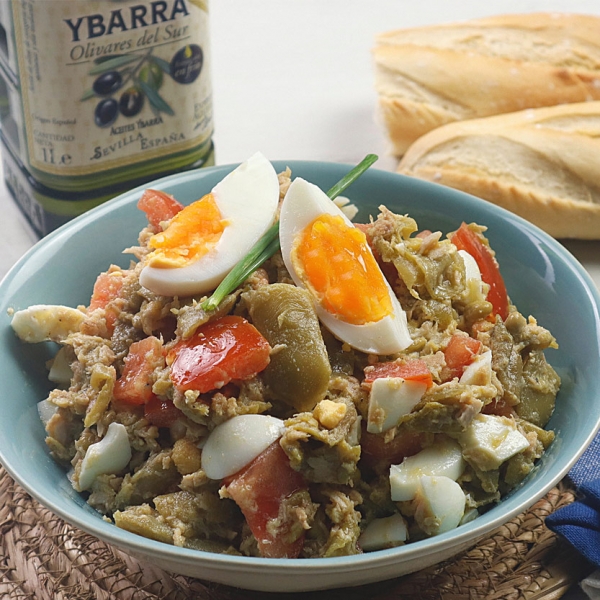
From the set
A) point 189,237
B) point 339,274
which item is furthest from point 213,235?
point 339,274

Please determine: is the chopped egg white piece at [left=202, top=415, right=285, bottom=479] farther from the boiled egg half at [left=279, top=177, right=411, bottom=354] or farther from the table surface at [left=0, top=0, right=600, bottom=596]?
the table surface at [left=0, top=0, right=600, bottom=596]

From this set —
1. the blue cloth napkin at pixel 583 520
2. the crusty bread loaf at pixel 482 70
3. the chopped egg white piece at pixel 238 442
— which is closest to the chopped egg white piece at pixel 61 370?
the chopped egg white piece at pixel 238 442

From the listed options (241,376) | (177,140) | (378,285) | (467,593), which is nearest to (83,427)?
(241,376)

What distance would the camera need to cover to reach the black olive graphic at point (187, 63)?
3.56 meters

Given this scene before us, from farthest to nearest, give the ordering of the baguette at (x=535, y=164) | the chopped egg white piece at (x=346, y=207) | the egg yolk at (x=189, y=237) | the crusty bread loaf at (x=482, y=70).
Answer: the crusty bread loaf at (x=482, y=70) < the baguette at (x=535, y=164) < the chopped egg white piece at (x=346, y=207) < the egg yolk at (x=189, y=237)

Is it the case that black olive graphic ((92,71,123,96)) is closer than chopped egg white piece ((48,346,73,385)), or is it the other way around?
chopped egg white piece ((48,346,73,385))

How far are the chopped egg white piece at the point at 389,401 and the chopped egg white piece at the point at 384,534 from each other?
0.25 meters

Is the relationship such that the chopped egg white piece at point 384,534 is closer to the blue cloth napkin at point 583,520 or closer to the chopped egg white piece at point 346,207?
the blue cloth napkin at point 583,520

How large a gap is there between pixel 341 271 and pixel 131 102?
1665mm

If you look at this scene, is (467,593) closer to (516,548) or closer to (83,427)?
(516,548)

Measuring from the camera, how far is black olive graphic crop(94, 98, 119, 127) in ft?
11.6

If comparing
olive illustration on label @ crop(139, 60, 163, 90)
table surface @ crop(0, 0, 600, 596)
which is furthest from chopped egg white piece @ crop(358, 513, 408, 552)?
olive illustration on label @ crop(139, 60, 163, 90)

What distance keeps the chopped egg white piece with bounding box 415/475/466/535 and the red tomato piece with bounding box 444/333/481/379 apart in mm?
350

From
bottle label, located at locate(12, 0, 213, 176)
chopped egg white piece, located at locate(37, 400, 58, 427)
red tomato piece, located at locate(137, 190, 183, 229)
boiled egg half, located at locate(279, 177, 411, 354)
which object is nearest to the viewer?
boiled egg half, located at locate(279, 177, 411, 354)
